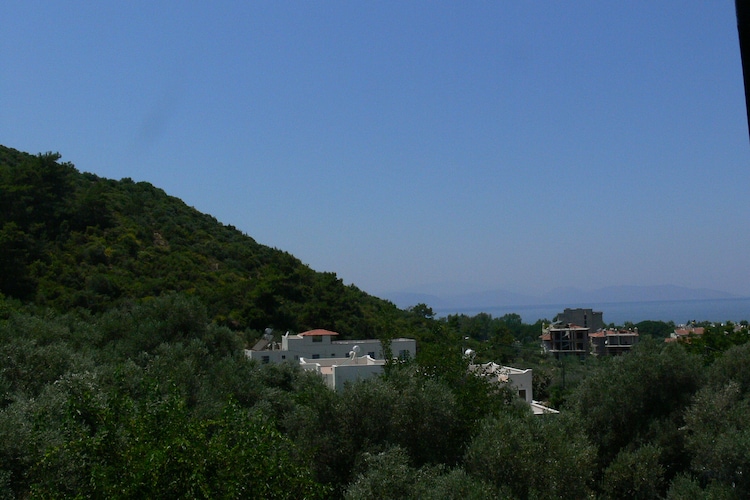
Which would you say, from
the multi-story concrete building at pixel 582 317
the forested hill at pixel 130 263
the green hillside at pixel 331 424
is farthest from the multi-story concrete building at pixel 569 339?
the green hillside at pixel 331 424

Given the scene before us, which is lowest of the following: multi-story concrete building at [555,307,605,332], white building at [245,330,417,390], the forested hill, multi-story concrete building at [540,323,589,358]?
multi-story concrete building at [540,323,589,358]

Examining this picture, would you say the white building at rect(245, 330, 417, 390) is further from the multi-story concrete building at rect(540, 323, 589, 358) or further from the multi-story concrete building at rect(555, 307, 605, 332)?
the multi-story concrete building at rect(555, 307, 605, 332)

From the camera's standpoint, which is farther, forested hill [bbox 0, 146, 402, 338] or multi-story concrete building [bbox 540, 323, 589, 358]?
multi-story concrete building [bbox 540, 323, 589, 358]

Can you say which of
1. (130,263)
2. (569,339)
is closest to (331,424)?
(130,263)

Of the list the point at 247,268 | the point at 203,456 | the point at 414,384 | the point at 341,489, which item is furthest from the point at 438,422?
the point at 247,268

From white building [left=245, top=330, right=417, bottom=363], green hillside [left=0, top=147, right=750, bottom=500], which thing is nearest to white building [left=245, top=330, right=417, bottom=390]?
white building [left=245, top=330, right=417, bottom=363]

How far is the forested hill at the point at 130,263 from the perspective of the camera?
3788 centimetres

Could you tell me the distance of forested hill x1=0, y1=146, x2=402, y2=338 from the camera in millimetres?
37875

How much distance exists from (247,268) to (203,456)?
47.1m

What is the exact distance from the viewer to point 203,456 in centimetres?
791

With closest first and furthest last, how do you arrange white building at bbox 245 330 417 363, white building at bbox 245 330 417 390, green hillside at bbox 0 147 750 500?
green hillside at bbox 0 147 750 500, white building at bbox 245 330 417 390, white building at bbox 245 330 417 363

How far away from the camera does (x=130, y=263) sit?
4334cm

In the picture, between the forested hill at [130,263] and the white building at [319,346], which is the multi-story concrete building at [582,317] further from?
the white building at [319,346]

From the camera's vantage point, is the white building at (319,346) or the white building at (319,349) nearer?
the white building at (319,349)
